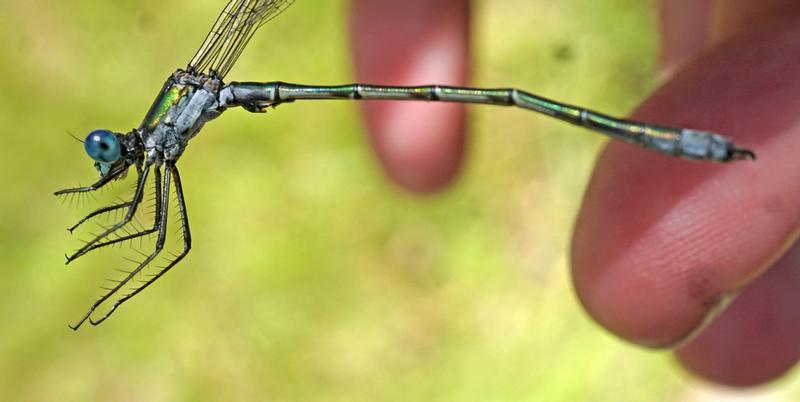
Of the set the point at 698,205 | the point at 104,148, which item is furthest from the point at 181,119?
the point at 698,205

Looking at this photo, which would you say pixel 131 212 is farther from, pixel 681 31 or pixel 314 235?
pixel 681 31

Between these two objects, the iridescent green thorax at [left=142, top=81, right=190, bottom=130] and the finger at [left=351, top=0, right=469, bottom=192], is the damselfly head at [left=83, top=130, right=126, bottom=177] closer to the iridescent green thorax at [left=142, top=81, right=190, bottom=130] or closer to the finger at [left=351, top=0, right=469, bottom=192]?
the iridescent green thorax at [left=142, top=81, right=190, bottom=130]

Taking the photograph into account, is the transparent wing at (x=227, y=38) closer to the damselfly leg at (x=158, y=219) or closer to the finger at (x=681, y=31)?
the damselfly leg at (x=158, y=219)

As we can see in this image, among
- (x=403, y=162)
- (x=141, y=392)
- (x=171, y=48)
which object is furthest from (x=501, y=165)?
(x=141, y=392)

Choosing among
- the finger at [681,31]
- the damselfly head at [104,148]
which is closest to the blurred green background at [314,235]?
the finger at [681,31]

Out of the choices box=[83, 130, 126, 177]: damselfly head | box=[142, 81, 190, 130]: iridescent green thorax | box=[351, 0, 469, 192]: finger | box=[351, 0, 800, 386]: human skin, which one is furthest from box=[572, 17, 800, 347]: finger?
box=[83, 130, 126, 177]: damselfly head
